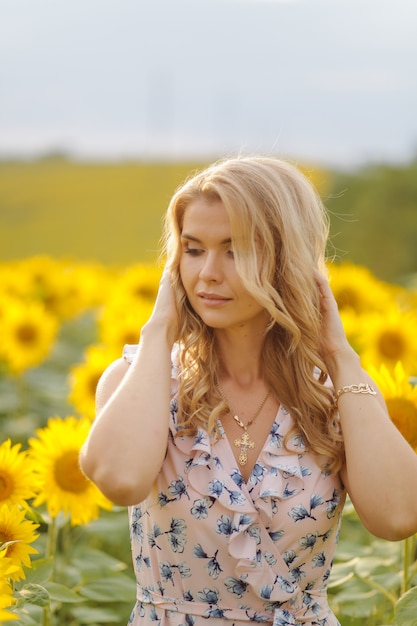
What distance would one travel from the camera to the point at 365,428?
2668mm

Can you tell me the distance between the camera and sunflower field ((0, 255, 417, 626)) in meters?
2.86

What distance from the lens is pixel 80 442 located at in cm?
338

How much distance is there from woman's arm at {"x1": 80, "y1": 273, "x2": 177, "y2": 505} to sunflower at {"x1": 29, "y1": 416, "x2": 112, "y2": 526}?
24.8 inches

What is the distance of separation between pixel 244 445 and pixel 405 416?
0.61 m

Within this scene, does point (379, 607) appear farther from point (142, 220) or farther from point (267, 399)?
point (142, 220)

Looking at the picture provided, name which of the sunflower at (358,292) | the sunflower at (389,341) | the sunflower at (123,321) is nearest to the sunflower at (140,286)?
the sunflower at (123,321)

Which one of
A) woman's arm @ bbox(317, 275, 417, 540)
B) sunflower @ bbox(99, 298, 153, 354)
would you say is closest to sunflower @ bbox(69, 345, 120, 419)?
sunflower @ bbox(99, 298, 153, 354)

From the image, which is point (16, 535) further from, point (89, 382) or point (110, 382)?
point (89, 382)

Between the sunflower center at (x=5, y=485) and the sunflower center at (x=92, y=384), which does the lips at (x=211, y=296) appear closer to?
the sunflower center at (x=5, y=485)

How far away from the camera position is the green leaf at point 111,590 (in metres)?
3.22

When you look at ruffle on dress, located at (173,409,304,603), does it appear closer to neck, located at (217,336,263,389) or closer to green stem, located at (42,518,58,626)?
neck, located at (217,336,263,389)

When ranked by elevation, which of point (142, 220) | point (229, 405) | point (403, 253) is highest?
point (229, 405)

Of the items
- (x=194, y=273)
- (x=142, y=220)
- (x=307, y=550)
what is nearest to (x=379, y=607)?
(x=307, y=550)

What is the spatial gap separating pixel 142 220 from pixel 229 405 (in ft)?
76.9
